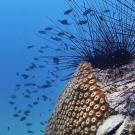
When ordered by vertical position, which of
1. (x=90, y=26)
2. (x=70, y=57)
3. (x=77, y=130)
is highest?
(x=90, y=26)

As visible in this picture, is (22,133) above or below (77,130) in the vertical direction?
below

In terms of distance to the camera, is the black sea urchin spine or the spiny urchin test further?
the black sea urchin spine

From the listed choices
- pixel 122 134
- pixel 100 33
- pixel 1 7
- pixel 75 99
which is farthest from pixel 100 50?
pixel 1 7

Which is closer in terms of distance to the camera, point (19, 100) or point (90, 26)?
point (90, 26)

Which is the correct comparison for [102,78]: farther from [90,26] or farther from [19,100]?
[19,100]

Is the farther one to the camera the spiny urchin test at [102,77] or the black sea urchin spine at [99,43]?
the black sea urchin spine at [99,43]

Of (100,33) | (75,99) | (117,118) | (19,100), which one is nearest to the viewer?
(117,118)

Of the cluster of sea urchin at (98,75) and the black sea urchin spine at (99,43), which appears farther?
the black sea urchin spine at (99,43)

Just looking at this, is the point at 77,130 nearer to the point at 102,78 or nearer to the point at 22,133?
the point at 102,78

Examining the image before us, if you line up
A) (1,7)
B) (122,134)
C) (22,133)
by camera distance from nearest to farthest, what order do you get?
(122,134), (22,133), (1,7)

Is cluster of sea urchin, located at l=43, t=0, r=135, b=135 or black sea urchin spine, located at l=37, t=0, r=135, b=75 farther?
black sea urchin spine, located at l=37, t=0, r=135, b=75
